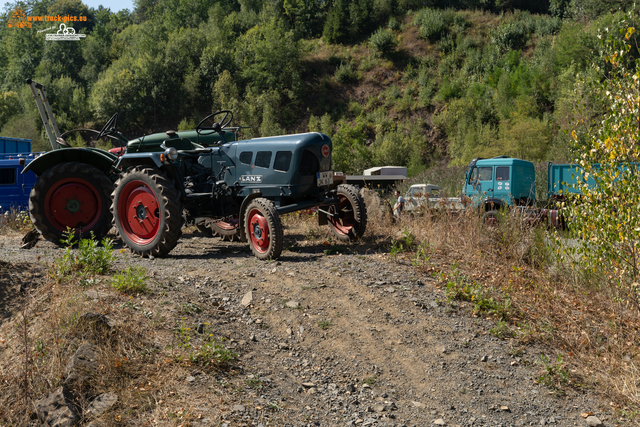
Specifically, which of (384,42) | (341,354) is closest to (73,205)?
(341,354)

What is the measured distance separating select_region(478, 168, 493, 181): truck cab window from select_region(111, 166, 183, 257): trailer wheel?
1050 centimetres

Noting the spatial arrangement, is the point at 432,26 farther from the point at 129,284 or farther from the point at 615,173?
the point at 129,284

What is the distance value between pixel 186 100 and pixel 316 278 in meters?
42.2

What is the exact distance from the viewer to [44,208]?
8273mm

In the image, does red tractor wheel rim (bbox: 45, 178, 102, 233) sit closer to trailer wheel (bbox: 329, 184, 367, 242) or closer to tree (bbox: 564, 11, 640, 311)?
trailer wheel (bbox: 329, 184, 367, 242)

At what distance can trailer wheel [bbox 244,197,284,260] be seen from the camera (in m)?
6.50

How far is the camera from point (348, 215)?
318 inches

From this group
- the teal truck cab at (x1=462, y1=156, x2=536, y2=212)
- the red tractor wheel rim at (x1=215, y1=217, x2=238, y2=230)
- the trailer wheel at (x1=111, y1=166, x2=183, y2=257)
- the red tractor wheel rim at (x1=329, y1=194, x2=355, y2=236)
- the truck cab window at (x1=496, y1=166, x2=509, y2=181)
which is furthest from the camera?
the truck cab window at (x1=496, y1=166, x2=509, y2=181)

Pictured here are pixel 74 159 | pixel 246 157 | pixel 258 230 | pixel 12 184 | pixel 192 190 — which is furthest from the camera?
pixel 12 184

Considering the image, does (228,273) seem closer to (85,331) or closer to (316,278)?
(316,278)

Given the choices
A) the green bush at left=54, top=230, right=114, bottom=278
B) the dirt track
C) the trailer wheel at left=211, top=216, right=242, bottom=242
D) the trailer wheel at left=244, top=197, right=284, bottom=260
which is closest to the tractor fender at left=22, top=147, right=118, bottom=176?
the trailer wheel at left=211, top=216, right=242, bottom=242

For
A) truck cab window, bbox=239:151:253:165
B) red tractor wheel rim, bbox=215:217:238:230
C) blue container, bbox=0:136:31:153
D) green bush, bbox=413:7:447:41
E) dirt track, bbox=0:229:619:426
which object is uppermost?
green bush, bbox=413:7:447:41

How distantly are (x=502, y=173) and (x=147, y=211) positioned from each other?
35.5ft

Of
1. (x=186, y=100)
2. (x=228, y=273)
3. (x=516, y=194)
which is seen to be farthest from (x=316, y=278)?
(x=186, y=100)
